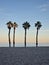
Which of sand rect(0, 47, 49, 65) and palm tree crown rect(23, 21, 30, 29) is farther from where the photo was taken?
palm tree crown rect(23, 21, 30, 29)

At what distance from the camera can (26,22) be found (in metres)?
151

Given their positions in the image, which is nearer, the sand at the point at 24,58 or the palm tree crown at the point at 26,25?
the sand at the point at 24,58

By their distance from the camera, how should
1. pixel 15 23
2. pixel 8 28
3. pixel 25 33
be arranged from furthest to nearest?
pixel 15 23 < pixel 8 28 < pixel 25 33

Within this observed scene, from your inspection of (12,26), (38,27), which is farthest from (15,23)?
(38,27)

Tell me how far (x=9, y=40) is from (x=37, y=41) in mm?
15575

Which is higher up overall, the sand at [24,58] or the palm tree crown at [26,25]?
the palm tree crown at [26,25]

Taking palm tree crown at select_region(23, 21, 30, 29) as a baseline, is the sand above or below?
below

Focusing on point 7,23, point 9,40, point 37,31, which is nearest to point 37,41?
point 37,31

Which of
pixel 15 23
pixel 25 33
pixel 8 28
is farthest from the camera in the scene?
pixel 15 23

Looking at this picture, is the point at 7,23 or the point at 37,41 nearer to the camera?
the point at 37,41

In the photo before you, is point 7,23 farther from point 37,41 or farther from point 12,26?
point 37,41

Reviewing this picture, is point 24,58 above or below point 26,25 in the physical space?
below

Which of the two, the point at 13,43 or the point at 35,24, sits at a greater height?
the point at 35,24

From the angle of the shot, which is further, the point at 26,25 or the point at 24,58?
the point at 26,25
